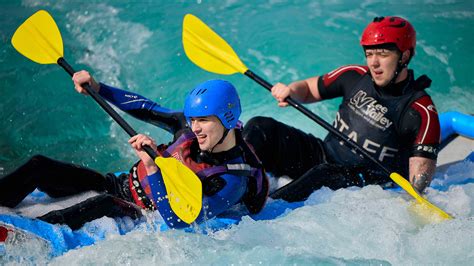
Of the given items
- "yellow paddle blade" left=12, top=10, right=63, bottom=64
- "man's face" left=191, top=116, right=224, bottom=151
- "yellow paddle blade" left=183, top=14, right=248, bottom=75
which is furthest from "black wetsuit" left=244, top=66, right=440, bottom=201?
"yellow paddle blade" left=12, top=10, right=63, bottom=64

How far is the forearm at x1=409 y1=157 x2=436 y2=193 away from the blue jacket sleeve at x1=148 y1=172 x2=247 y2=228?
3.49 feet

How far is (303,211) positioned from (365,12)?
15.1ft

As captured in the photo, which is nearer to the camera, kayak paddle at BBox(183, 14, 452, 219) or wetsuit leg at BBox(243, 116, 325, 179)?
wetsuit leg at BBox(243, 116, 325, 179)

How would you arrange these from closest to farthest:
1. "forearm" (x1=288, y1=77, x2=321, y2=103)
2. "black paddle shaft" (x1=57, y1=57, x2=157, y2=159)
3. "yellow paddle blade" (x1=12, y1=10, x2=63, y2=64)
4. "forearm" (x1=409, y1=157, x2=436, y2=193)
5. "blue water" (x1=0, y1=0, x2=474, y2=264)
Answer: "blue water" (x1=0, y1=0, x2=474, y2=264) → "black paddle shaft" (x1=57, y1=57, x2=157, y2=159) → "forearm" (x1=409, y1=157, x2=436, y2=193) → "yellow paddle blade" (x1=12, y1=10, x2=63, y2=64) → "forearm" (x1=288, y1=77, x2=321, y2=103)

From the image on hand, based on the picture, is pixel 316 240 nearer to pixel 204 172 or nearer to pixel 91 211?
pixel 204 172

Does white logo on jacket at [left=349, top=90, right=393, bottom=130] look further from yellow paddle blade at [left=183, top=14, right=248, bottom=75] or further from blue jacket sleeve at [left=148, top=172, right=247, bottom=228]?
blue jacket sleeve at [left=148, top=172, right=247, bottom=228]

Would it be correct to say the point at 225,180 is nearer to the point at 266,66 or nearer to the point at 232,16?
the point at 266,66

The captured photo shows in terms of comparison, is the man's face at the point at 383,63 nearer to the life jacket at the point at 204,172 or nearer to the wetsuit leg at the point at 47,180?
the life jacket at the point at 204,172

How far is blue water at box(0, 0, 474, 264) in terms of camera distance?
3.36 meters

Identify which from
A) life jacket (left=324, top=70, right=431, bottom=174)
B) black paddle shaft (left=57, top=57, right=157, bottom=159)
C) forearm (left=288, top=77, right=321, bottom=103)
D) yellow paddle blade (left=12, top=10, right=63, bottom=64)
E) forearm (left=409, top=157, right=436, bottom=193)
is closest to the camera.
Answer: black paddle shaft (left=57, top=57, right=157, bottom=159)

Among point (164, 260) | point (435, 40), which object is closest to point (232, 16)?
point (435, 40)

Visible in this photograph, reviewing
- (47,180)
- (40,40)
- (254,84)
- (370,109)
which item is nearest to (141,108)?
(47,180)

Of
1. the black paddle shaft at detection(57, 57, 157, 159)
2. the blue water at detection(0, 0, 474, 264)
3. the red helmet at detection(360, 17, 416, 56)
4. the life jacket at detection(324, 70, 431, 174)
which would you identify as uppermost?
the red helmet at detection(360, 17, 416, 56)

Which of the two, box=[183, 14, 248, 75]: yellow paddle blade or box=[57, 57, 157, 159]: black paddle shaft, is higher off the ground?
box=[57, 57, 157, 159]: black paddle shaft
